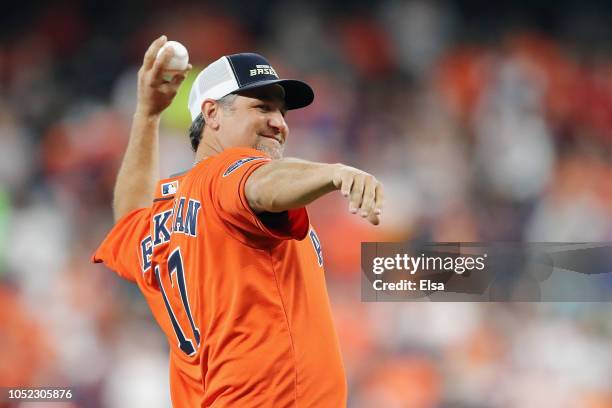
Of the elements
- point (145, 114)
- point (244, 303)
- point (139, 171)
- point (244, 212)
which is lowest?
point (244, 303)

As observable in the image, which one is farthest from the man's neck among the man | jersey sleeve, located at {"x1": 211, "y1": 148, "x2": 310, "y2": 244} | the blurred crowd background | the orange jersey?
the blurred crowd background

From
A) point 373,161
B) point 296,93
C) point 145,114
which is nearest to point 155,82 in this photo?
point 145,114

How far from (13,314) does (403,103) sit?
174 cm

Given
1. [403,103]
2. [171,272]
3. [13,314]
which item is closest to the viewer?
[171,272]

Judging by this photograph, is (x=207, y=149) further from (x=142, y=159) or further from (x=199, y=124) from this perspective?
(x=142, y=159)

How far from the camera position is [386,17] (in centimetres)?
334

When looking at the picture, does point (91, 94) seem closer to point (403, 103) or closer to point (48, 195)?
point (48, 195)

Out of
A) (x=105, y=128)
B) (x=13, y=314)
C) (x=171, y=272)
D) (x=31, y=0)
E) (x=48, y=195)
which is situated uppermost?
(x=31, y=0)

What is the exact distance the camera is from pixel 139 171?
5.27 feet

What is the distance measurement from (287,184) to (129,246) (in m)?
0.66

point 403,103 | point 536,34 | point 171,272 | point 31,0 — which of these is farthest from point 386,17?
point 171,272

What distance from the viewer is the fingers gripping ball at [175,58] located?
4.71 feet

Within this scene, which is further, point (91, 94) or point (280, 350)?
point (91, 94)

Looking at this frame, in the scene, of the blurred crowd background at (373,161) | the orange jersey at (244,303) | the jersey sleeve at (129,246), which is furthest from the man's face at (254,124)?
the blurred crowd background at (373,161)
